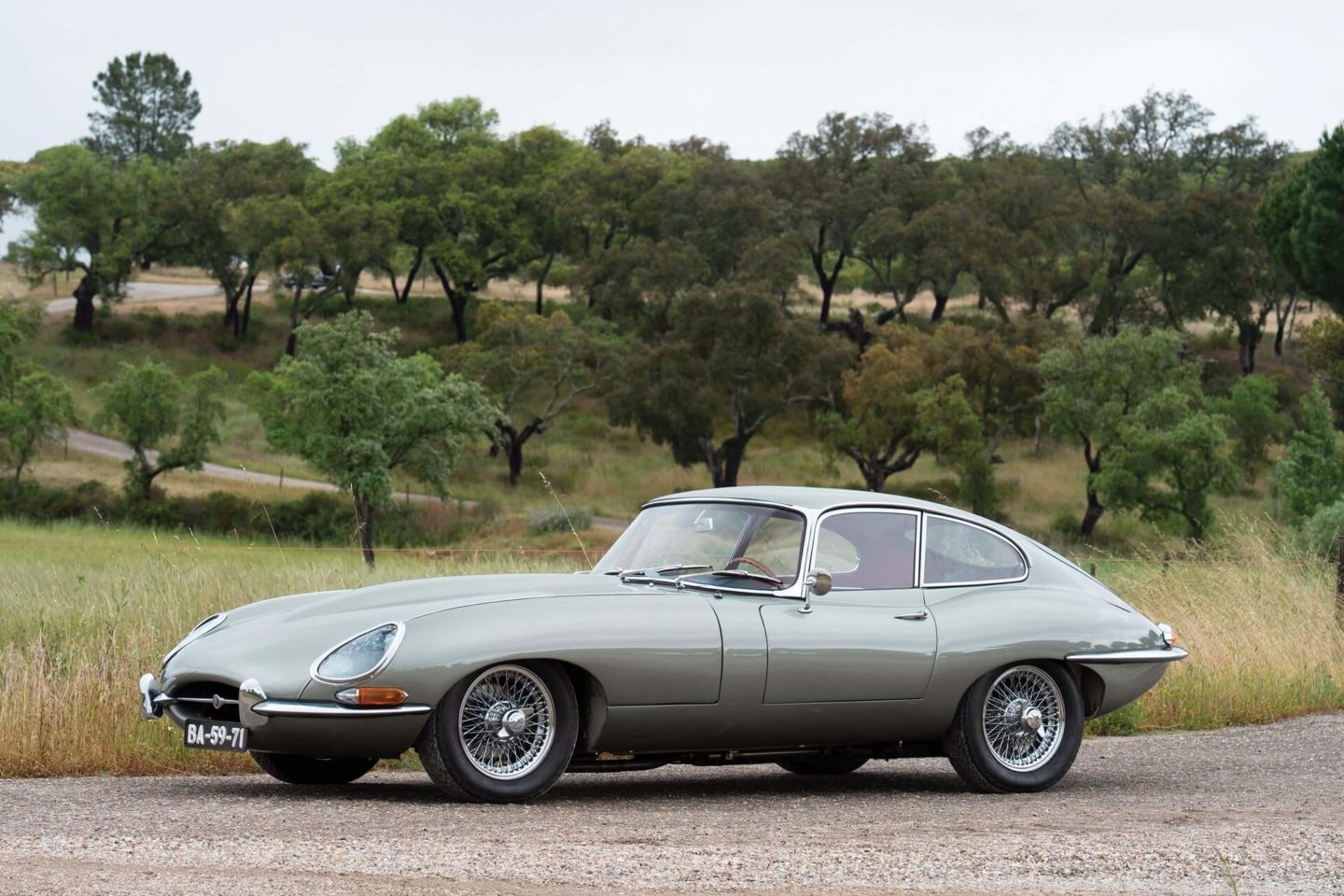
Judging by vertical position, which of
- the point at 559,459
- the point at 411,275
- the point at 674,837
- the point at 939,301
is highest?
the point at 939,301

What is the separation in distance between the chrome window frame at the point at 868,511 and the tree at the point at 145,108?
140091mm

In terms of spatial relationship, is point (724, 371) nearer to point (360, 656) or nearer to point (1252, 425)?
point (1252, 425)

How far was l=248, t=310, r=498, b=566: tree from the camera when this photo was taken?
172ft

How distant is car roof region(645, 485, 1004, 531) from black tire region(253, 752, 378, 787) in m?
2.12

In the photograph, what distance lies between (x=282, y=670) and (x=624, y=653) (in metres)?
1.56

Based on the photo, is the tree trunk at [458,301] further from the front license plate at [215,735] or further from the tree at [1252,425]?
the front license plate at [215,735]

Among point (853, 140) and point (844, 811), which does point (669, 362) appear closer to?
point (853, 140)

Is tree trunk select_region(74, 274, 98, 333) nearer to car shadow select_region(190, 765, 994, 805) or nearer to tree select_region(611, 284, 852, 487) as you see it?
tree select_region(611, 284, 852, 487)

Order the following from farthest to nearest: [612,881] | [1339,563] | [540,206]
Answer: [540,206], [1339,563], [612,881]

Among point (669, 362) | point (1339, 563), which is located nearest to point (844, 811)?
point (1339, 563)

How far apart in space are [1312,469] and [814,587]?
32864mm

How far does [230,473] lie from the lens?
62.4m

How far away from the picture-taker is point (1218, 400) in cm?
6334

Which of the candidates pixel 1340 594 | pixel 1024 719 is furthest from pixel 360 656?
pixel 1340 594
